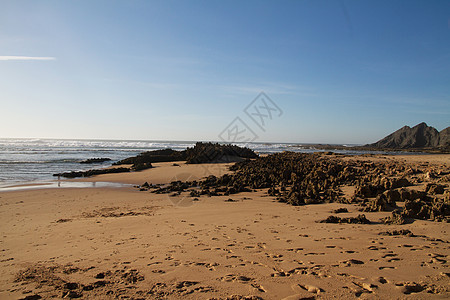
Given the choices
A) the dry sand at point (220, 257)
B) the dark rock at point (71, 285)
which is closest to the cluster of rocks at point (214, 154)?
the dry sand at point (220, 257)

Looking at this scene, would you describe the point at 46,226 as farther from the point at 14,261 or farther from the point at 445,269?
the point at 445,269

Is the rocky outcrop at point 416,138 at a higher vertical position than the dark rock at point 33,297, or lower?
higher

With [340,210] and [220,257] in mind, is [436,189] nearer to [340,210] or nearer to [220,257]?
[340,210]

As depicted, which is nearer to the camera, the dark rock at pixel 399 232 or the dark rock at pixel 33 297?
the dark rock at pixel 33 297

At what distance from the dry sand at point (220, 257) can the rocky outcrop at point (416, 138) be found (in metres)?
66.5

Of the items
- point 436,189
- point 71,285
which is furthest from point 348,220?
point 71,285

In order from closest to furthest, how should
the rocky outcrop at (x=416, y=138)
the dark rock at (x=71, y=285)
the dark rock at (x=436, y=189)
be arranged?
the dark rock at (x=71, y=285) < the dark rock at (x=436, y=189) < the rocky outcrop at (x=416, y=138)

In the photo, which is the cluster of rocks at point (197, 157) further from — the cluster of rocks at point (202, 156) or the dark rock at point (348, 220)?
the dark rock at point (348, 220)

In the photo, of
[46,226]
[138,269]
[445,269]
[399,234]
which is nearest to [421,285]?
[445,269]

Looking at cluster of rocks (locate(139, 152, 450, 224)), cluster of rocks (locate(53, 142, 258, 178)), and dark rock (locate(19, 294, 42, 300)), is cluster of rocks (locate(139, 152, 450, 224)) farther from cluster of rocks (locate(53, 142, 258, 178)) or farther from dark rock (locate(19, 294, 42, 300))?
cluster of rocks (locate(53, 142, 258, 178))

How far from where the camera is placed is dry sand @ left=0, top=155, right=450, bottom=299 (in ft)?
9.04

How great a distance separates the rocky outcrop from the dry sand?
2617 inches

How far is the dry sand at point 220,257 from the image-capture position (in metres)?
2.76

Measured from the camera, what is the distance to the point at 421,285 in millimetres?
2609
